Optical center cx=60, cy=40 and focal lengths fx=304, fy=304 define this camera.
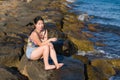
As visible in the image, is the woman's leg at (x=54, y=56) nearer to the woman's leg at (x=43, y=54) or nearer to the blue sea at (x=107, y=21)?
the woman's leg at (x=43, y=54)

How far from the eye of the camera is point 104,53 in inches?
617

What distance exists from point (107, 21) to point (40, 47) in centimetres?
1549

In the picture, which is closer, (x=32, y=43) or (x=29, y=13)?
(x=32, y=43)

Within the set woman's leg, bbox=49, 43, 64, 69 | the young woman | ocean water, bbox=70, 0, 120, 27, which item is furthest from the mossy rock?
ocean water, bbox=70, 0, 120, 27

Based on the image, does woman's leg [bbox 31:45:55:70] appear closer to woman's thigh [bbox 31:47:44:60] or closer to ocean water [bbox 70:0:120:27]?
woman's thigh [bbox 31:47:44:60]

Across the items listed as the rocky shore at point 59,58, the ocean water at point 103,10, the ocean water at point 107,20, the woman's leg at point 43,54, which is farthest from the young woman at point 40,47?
the ocean water at point 103,10

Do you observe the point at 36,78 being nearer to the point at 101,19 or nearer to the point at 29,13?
the point at 29,13

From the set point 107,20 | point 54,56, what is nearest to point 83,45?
point 54,56

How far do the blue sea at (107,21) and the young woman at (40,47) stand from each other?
10.8 feet

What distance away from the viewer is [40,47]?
10227 millimetres

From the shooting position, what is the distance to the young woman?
10.1 m

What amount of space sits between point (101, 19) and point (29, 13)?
6.88m

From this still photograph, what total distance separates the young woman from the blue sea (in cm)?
328

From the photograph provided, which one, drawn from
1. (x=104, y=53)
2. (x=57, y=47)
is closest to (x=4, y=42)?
(x=57, y=47)
